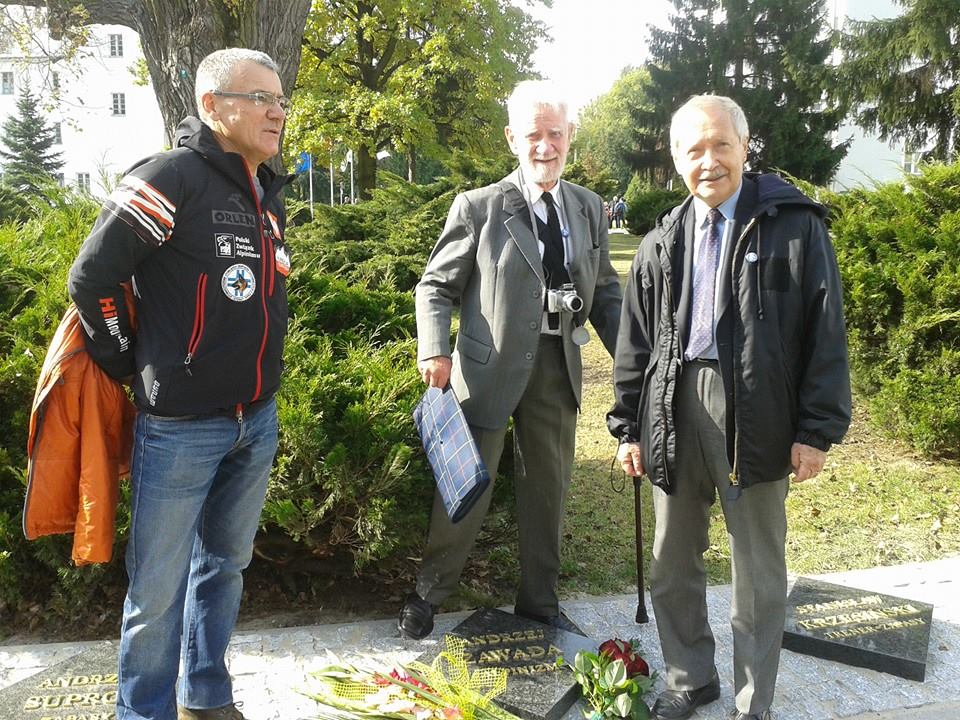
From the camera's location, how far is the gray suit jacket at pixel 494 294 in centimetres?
344

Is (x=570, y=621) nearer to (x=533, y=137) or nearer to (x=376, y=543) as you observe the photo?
(x=376, y=543)

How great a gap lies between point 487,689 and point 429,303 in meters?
1.51

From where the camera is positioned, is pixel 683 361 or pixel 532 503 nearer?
pixel 683 361

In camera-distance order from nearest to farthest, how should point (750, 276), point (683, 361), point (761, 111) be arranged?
point (750, 276)
point (683, 361)
point (761, 111)

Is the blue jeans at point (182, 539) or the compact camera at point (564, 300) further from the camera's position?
the compact camera at point (564, 300)

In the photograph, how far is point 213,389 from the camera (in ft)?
8.21

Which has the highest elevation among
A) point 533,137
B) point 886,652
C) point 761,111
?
point 761,111

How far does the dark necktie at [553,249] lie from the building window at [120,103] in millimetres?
51125

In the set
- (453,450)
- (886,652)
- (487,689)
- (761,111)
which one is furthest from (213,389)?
(761,111)

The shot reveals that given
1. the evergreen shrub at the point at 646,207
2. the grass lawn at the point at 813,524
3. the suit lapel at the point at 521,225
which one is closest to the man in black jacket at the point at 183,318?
the suit lapel at the point at 521,225

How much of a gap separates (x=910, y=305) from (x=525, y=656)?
14.9ft

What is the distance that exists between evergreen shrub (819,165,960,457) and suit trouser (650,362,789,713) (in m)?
3.91

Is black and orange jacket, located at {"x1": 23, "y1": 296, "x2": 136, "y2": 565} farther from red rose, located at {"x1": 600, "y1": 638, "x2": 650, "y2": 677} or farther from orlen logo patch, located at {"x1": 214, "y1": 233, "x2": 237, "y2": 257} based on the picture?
red rose, located at {"x1": 600, "y1": 638, "x2": 650, "y2": 677}

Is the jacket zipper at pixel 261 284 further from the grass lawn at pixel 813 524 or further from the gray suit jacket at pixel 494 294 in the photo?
the grass lawn at pixel 813 524
